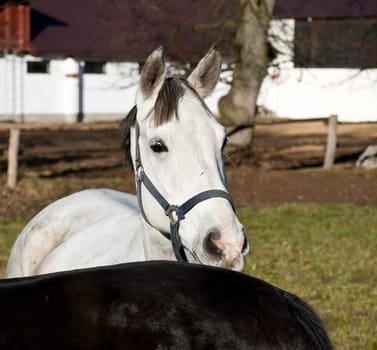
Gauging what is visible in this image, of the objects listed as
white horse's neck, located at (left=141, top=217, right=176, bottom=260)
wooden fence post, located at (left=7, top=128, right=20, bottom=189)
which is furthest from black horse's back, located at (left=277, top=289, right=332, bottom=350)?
wooden fence post, located at (left=7, top=128, right=20, bottom=189)

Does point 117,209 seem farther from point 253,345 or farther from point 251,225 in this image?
point 251,225

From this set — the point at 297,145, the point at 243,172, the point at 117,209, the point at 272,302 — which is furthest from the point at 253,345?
the point at 297,145

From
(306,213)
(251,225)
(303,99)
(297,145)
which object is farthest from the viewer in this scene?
(303,99)

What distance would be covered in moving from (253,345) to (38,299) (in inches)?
22.4

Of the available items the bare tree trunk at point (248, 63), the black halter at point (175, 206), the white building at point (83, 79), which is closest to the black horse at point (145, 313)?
the black halter at point (175, 206)

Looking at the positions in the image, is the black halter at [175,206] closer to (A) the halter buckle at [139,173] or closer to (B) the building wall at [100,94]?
(A) the halter buckle at [139,173]

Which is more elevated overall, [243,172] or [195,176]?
[195,176]

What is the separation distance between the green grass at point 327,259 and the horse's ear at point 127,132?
2.67m

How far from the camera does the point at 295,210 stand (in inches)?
540

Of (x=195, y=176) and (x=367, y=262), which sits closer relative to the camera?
(x=195, y=176)

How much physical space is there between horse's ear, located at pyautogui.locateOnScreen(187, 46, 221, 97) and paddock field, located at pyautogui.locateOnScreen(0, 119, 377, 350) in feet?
9.19

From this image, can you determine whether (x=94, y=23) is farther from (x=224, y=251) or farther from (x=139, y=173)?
(x=224, y=251)

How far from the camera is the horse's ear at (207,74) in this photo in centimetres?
444

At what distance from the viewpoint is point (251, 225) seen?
40.4 feet
